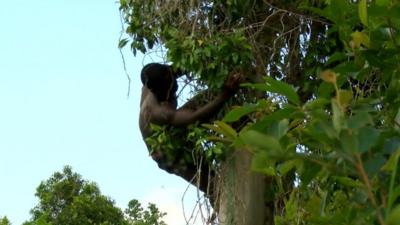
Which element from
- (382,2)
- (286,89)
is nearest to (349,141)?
(286,89)

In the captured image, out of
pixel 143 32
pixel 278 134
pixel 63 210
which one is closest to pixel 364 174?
pixel 278 134

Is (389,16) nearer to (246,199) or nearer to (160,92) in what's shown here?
(246,199)

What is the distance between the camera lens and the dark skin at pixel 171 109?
3.46 meters

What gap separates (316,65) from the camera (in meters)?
3.52

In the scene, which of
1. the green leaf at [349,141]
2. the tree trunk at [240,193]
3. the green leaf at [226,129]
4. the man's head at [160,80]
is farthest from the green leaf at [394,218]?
the man's head at [160,80]

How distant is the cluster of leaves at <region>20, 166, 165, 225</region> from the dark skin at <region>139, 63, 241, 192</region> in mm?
7803

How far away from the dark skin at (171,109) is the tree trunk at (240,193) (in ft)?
0.43

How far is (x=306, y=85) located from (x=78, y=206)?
921 cm

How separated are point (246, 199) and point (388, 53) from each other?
1751mm

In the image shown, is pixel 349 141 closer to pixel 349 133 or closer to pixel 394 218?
pixel 349 133

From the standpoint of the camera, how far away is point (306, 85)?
3.41 meters

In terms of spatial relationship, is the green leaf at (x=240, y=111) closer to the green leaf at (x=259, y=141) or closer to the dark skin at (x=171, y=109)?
the green leaf at (x=259, y=141)

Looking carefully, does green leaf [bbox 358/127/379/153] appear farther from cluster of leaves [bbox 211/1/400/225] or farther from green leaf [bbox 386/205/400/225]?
green leaf [bbox 386/205/400/225]

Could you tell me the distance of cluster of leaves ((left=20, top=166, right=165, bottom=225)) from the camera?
12.1 m
